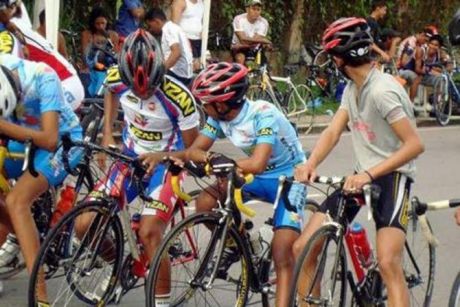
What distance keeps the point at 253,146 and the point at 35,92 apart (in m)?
1.32

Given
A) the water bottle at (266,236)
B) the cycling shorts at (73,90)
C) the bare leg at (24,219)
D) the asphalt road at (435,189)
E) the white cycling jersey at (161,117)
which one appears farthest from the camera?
the cycling shorts at (73,90)

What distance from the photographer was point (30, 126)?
651cm

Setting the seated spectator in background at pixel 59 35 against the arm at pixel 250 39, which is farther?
the arm at pixel 250 39

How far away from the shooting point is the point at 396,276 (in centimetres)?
566

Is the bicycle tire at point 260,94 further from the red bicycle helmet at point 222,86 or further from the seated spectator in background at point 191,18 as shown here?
the red bicycle helmet at point 222,86

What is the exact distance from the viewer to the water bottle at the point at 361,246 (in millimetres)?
5980

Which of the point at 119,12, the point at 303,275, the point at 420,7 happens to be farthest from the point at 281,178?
the point at 420,7

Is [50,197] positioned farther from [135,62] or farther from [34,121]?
[135,62]

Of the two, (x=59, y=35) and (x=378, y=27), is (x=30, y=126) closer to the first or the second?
(x=59, y=35)

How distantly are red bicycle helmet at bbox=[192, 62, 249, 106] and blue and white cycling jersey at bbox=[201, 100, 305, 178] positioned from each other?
0.13m

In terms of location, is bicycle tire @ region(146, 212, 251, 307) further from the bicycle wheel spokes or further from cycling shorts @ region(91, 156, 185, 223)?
the bicycle wheel spokes

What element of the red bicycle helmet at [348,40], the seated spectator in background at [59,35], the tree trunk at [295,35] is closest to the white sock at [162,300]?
the red bicycle helmet at [348,40]

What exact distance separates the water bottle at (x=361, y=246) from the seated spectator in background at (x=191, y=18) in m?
9.08

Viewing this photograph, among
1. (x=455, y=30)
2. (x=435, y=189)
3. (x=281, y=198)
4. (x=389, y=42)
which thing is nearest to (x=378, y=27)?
(x=389, y=42)
